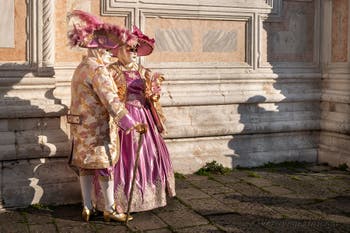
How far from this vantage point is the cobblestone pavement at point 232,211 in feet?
15.7

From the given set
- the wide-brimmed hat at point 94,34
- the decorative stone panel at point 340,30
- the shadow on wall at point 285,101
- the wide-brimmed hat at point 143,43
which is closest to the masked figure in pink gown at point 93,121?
the wide-brimmed hat at point 94,34

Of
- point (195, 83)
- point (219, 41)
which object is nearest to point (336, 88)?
point (219, 41)

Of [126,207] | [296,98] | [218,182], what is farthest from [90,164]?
[296,98]

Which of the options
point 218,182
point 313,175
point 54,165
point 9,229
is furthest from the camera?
point 313,175

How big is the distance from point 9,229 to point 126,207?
3.41ft

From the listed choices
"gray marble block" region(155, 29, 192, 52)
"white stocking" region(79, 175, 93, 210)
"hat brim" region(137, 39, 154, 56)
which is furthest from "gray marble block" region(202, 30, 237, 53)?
"white stocking" region(79, 175, 93, 210)

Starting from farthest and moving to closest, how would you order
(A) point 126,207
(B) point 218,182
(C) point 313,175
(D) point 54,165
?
(C) point 313,175
(B) point 218,182
(D) point 54,165
(A) point 126,207

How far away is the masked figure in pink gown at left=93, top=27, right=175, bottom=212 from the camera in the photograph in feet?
17.0

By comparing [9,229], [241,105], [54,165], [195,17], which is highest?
[195,17]

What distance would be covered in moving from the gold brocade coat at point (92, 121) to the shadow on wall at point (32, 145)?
2.09 ft

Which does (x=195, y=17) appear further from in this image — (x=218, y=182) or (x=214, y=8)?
(x=218, y=182)

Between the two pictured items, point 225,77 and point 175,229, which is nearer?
point 175,229

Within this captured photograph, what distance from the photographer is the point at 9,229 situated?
471 centimetres

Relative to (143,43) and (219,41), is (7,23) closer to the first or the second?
(143,43)
